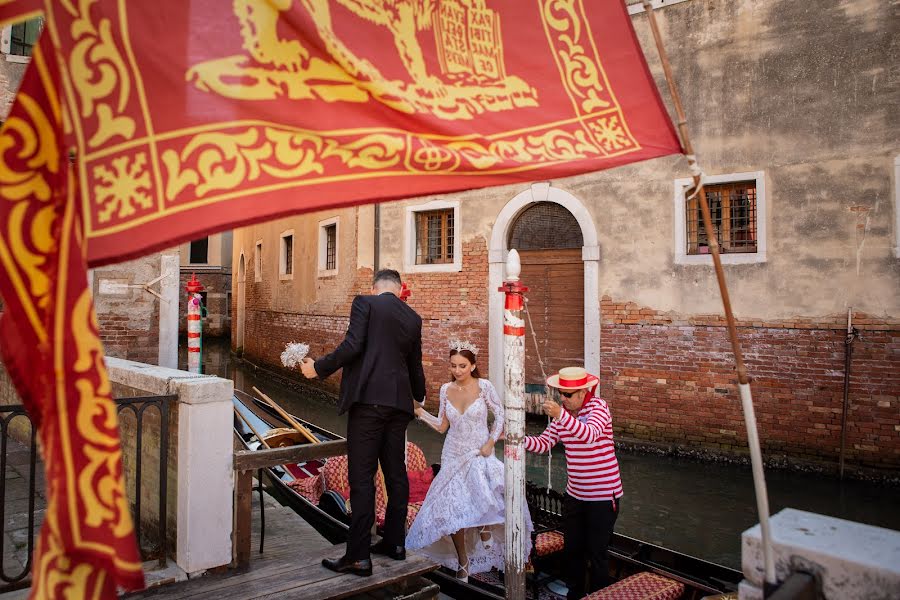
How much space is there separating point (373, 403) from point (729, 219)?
20.3 ft

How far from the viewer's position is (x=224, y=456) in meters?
2.94

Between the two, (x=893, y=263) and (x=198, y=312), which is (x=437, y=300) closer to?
(x=198, y=312)

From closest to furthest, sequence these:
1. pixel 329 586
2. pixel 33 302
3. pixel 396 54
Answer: pixel 33 302
pixel 396 54
pixel 329 586

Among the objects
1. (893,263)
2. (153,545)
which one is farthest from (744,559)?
(893,263)

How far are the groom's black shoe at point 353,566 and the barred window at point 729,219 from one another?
6.02 metres

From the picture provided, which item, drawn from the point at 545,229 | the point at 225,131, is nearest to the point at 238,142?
the point at 225,131

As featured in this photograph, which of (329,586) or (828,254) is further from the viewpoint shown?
(828,254)

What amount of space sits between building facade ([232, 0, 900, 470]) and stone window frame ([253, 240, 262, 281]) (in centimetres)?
909

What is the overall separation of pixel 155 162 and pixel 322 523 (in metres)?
3.95

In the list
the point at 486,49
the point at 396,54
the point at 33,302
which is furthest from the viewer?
the point at 486,49

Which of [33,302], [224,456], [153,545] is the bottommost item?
[153,545]

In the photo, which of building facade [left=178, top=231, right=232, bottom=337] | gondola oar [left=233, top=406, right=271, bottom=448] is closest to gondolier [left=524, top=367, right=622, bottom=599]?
gondola oar [left=233, top=406, right=271, bottom=448]

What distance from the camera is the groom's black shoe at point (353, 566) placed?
9.29ft

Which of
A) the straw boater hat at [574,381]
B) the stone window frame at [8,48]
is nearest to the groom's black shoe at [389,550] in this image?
the straw boater hat at [574,381]
